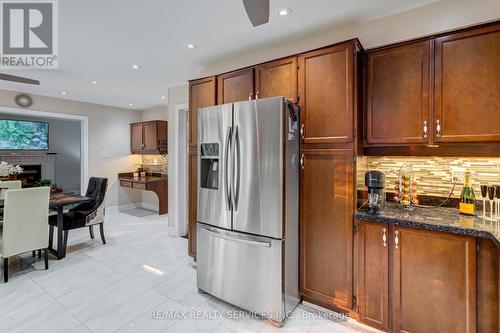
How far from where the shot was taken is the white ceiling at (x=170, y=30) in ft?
6.57

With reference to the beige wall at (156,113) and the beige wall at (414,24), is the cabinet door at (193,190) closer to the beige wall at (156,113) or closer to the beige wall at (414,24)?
the beige wall at (414,24)

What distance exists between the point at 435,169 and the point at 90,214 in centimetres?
433

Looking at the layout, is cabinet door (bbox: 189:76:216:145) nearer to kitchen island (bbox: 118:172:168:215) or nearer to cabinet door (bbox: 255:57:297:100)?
cabinet door (bbox: 255:57:297:100)

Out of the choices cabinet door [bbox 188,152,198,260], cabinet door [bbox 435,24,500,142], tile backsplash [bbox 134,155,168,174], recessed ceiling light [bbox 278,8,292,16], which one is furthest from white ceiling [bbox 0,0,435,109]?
tile backsplash [bbox 134,155,168,174]

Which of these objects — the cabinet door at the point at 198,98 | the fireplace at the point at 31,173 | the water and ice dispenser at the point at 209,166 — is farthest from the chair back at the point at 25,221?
the fireplace at the point at 31,173

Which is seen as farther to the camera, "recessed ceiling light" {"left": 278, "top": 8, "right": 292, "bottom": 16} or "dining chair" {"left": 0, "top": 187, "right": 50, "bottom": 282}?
"dining chair" {"left": 0, "top": 187, "right": 50, "bottom": 282}

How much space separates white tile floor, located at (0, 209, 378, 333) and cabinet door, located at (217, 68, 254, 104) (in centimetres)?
208

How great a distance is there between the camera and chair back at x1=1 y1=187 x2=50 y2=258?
2613 millimetres

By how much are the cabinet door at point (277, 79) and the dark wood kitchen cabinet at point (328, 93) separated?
0.08m

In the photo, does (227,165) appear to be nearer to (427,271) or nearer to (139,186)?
(427,271)

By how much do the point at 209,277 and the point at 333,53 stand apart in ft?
7.61

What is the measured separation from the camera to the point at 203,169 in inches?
95.4

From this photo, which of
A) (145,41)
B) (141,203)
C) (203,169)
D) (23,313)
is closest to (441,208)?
(203,169)

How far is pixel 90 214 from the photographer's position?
3.61 metres
